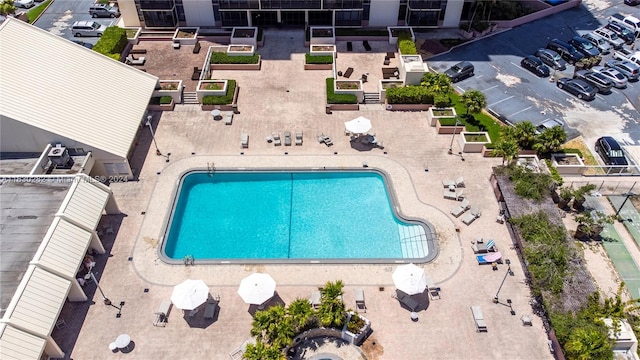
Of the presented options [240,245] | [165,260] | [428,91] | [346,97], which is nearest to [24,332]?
[165,260]

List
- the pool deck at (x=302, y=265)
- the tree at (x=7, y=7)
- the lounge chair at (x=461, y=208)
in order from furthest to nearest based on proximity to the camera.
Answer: the tree at (x=7, y=7) → the lounge chair at (x=461, y=208) → the pool deck at (x=302, y=265)

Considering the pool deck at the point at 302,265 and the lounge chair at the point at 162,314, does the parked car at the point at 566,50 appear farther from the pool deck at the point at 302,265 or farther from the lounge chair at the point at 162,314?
the lounge chair at the point at 162,314

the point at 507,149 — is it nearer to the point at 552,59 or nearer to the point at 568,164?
the point at 568,164

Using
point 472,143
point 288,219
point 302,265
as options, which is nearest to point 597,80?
point 472,143

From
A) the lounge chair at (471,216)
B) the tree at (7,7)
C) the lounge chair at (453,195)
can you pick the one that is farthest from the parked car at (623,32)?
Answer: the tree at (7,7)

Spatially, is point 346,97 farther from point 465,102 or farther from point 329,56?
point 465,102
